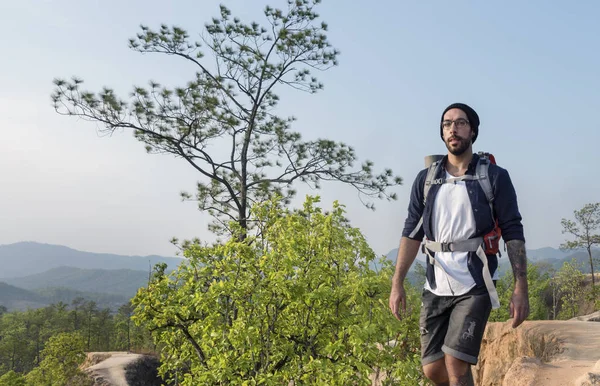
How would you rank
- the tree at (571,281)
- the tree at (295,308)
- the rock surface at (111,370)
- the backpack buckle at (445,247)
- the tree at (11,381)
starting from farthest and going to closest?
1. the tree at (571,281)
2. the rock surface at (111,370)
3. the tree at (11,381)
4. the tree at (295,308)
5. the backpack buckle at (445,247)

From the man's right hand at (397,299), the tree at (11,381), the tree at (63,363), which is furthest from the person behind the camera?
the tree at (63,363)

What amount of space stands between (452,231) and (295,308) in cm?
306

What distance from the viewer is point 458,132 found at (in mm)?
3299

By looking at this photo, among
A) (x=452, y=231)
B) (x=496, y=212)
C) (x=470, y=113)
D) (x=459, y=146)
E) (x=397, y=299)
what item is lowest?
(x=397, y=299)

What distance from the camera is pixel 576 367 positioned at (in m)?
6.55

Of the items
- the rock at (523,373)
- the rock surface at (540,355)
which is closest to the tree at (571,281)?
the rock surface at (540,355)

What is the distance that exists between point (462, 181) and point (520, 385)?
173 inches

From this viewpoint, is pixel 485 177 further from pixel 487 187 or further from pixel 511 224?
pixel 511 224

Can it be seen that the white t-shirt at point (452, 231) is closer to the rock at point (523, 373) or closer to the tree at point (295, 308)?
the tree at point (295, 308)

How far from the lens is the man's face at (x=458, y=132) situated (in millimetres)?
3293

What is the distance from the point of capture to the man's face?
10.8 feet

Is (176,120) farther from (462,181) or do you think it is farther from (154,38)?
(462,181)

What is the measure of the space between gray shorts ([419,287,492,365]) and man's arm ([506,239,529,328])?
0.17 meters

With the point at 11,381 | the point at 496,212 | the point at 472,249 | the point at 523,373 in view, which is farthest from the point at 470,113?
the point at 11,381
